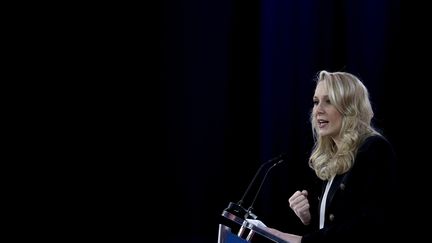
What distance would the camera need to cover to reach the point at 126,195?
10.5 feet

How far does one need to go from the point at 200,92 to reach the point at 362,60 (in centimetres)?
93

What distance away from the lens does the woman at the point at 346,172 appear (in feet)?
5.70

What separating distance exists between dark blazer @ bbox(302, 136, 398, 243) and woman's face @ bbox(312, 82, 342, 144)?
0.63 ft

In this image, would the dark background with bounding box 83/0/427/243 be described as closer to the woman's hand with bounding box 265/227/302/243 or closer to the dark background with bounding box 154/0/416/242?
the dark background with bounding box 154/0/416/242

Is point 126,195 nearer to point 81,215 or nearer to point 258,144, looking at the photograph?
point 81,215

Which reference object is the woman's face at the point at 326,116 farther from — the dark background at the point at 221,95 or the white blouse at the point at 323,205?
the dark background at the point at 221,95

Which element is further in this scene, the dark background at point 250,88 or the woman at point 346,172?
the dark background at point 250,88

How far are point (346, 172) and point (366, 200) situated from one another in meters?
0.17

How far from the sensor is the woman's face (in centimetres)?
205

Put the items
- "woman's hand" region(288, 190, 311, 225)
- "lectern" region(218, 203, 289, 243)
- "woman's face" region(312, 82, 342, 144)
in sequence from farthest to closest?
"woman's face" region(312, 82, 342, 144) < "woman's hand" region(288, 190, 311, 225) < "lectern" region(218, 203, 289, 243)

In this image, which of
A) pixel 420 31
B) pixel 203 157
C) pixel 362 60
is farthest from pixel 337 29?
pixel 203 157

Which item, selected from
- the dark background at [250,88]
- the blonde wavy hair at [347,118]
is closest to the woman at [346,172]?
the blonde wavy hair at [347,118]

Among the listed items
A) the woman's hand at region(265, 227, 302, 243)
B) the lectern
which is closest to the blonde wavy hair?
the woman's hand at region(265, 227, 302, 243)

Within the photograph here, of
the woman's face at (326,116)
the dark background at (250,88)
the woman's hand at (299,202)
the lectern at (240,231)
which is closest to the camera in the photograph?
the lectern at (240,231)
